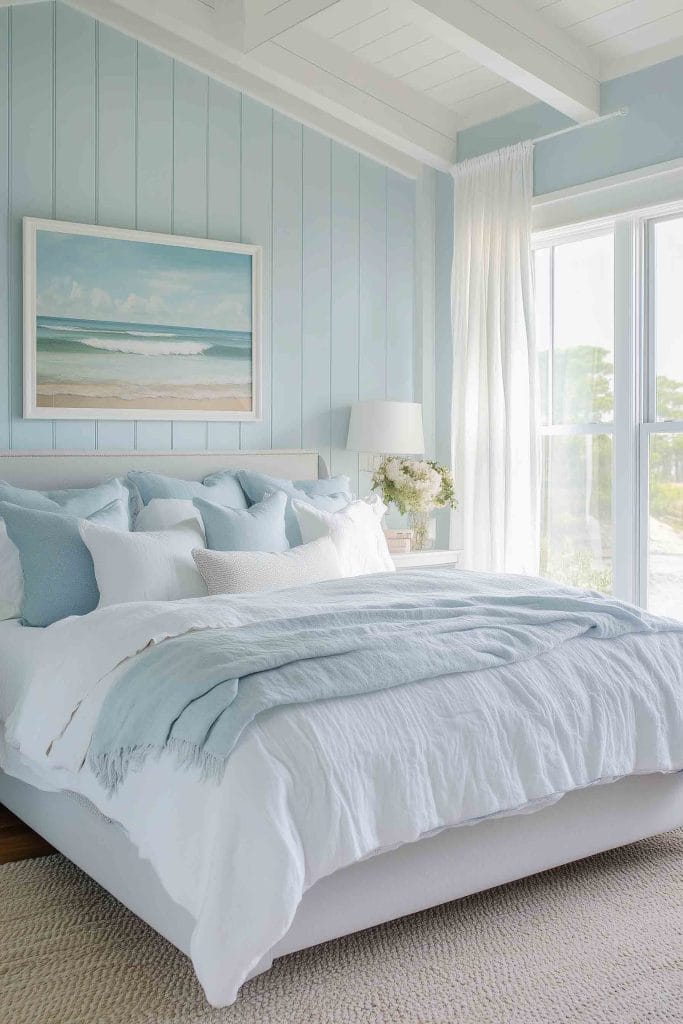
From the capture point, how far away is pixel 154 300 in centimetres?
434

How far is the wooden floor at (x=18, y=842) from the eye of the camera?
299 centimetres

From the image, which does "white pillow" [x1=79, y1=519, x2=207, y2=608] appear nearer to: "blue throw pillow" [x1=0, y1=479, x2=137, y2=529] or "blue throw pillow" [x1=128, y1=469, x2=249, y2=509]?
"blue throw pillow" [x1=0, y1=479, x2=137, y2=529]

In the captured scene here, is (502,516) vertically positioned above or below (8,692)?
above

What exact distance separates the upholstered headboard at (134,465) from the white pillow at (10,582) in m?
0.54

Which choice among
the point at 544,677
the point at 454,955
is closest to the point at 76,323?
the point at 544,677

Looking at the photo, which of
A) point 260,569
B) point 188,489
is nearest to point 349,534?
point 260,569

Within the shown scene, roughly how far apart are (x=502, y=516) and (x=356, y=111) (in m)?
1.93

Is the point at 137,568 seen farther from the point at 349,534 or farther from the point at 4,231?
the point at 4,231

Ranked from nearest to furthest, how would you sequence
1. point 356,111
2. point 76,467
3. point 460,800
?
1. point 460,800
2. point 76,467
3. point 356,111

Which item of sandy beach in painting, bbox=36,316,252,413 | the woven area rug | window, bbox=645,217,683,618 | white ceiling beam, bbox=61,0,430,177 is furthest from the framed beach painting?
the woven area rug

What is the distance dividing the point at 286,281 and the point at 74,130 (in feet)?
3.70

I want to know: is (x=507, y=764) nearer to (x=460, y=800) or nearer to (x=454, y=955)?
(x=460, y=800)

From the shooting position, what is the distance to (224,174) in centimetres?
458

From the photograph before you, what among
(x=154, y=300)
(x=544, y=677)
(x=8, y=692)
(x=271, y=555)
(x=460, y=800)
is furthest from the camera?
(x=154, y=300)
